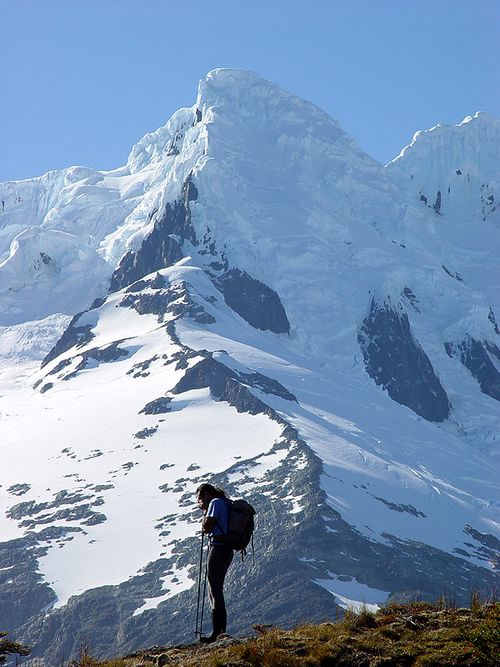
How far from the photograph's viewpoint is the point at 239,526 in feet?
70.5

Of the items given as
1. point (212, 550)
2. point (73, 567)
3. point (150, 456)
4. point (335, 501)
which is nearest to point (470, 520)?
point (335, 501)

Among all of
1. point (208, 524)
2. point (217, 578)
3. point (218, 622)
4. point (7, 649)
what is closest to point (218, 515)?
point (208, 524)

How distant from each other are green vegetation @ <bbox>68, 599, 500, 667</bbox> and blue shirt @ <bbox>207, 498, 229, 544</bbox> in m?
1.84

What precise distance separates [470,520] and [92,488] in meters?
58.2

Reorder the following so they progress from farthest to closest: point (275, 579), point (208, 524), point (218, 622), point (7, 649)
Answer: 1. point (275, 579)
2. point (218, 622)
3. point (208, 524)
4. point (7, 649)

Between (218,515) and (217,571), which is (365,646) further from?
(218,515)

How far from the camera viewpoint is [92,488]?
18825 centimetres

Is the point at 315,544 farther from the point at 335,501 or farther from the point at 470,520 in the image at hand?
the point at 470,520

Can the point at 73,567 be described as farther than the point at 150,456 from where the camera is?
No

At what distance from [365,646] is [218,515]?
12.9ft

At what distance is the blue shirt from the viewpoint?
2144 centimetres

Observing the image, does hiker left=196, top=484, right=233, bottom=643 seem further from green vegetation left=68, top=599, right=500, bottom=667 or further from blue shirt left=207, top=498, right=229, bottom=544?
green vegetation left=68, top=599, right=500, bottom=667

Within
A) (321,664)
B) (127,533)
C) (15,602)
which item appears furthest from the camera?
(127,533)

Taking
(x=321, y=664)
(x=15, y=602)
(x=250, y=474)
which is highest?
(x=321, y=664)
